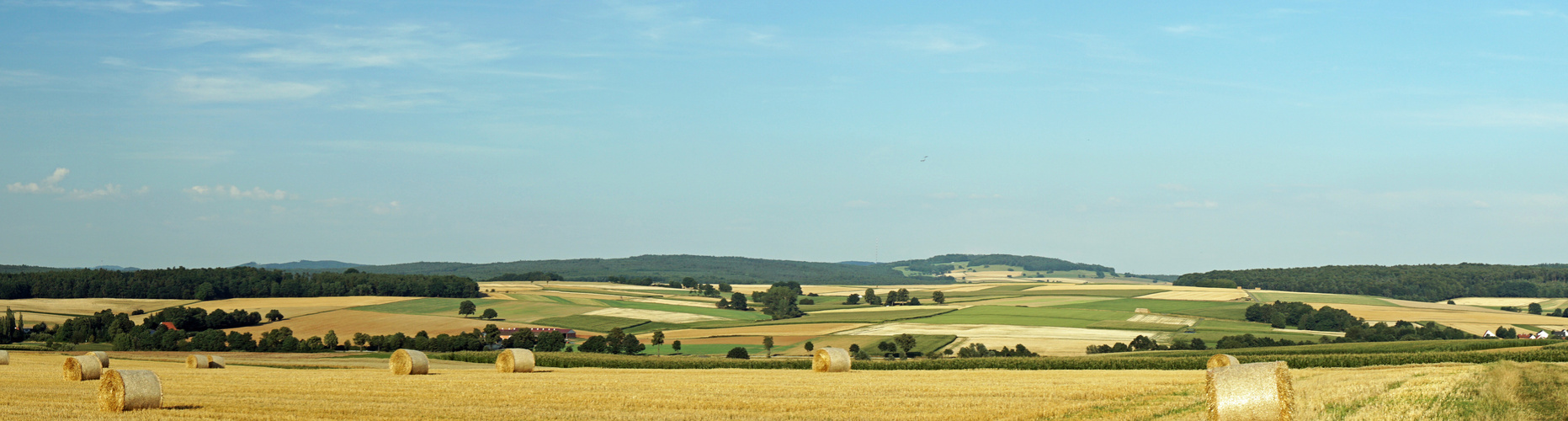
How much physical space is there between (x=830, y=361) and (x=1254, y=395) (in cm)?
2066

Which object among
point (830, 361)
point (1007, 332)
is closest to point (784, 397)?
point (830, 361)

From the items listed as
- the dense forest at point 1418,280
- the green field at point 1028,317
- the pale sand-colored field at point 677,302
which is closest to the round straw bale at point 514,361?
the green field at point 1028,317

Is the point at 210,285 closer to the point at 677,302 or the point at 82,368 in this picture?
the point at 677,302

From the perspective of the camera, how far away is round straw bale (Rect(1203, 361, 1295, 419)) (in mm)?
17625

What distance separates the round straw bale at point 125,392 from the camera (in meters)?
21.2

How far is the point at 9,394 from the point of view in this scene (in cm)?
2417

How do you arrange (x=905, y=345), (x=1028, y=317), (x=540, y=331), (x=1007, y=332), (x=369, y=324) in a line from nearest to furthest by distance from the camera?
(x=905, y=345)
(x=1007, y=332)
(x=540, y=331)
(x=369, y=324)
(x=1028, y=317)

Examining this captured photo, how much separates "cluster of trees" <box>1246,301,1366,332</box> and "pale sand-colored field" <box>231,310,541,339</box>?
62.2 metres

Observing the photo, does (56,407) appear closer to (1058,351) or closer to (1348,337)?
(1058,351)

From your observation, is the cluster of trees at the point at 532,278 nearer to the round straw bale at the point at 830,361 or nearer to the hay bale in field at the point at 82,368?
the round straw bale at the point at 830,361

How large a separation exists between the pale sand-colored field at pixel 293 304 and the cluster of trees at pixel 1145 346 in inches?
2626

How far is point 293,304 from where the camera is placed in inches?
3932

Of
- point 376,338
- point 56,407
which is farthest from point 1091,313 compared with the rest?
point 56,407

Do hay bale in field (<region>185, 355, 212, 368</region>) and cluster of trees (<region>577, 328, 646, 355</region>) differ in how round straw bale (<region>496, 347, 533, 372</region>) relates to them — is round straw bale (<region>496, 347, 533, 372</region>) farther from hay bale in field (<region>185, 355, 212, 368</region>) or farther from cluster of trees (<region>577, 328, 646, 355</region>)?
cluster of trees (<region>577, 328, 646, 355</region>)
